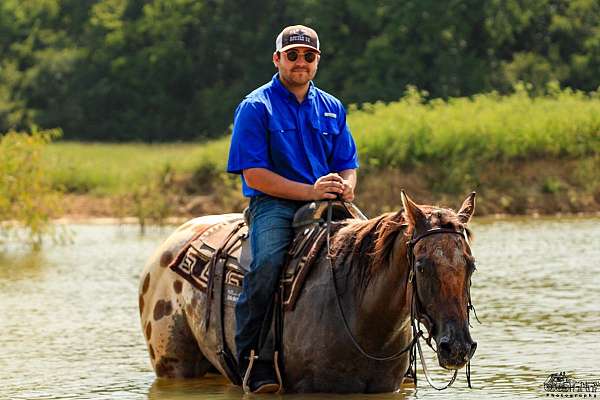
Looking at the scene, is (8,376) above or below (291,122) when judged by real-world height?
below

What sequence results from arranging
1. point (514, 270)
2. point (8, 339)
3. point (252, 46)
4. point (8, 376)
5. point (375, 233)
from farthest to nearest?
point (252, 46), point (514, 270), point (8, 339), point (8, 376), point (375, 233)

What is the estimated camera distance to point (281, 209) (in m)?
8.84

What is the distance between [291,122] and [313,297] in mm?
1019

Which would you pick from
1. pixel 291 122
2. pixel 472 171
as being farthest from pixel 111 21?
pixel 291 122

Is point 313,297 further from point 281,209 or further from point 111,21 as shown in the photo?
point 111,21

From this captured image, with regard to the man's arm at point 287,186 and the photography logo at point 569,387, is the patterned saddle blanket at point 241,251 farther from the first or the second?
the photography logo at point 569,387

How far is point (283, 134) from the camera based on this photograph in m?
8.83

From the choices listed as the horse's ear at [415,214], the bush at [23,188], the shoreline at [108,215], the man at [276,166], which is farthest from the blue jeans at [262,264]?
the shoreline at [108,215]

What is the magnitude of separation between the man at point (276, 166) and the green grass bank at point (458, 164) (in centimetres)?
1954

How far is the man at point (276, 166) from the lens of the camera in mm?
8719

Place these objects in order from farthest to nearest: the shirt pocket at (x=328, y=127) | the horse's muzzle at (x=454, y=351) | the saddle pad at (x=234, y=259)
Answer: the shirt pocket at (x=328, y=127) < the saddle pad at (x=234, y=259) < the horse's muzzle at (x=454, y=351)

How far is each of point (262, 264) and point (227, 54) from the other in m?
52.8

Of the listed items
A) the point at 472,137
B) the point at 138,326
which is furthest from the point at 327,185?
the point at 472,137

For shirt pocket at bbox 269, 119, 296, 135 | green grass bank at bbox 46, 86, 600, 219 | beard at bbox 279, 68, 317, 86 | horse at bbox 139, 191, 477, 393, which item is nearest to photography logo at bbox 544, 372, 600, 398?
horse at bbox 139, 191, 477, 393
